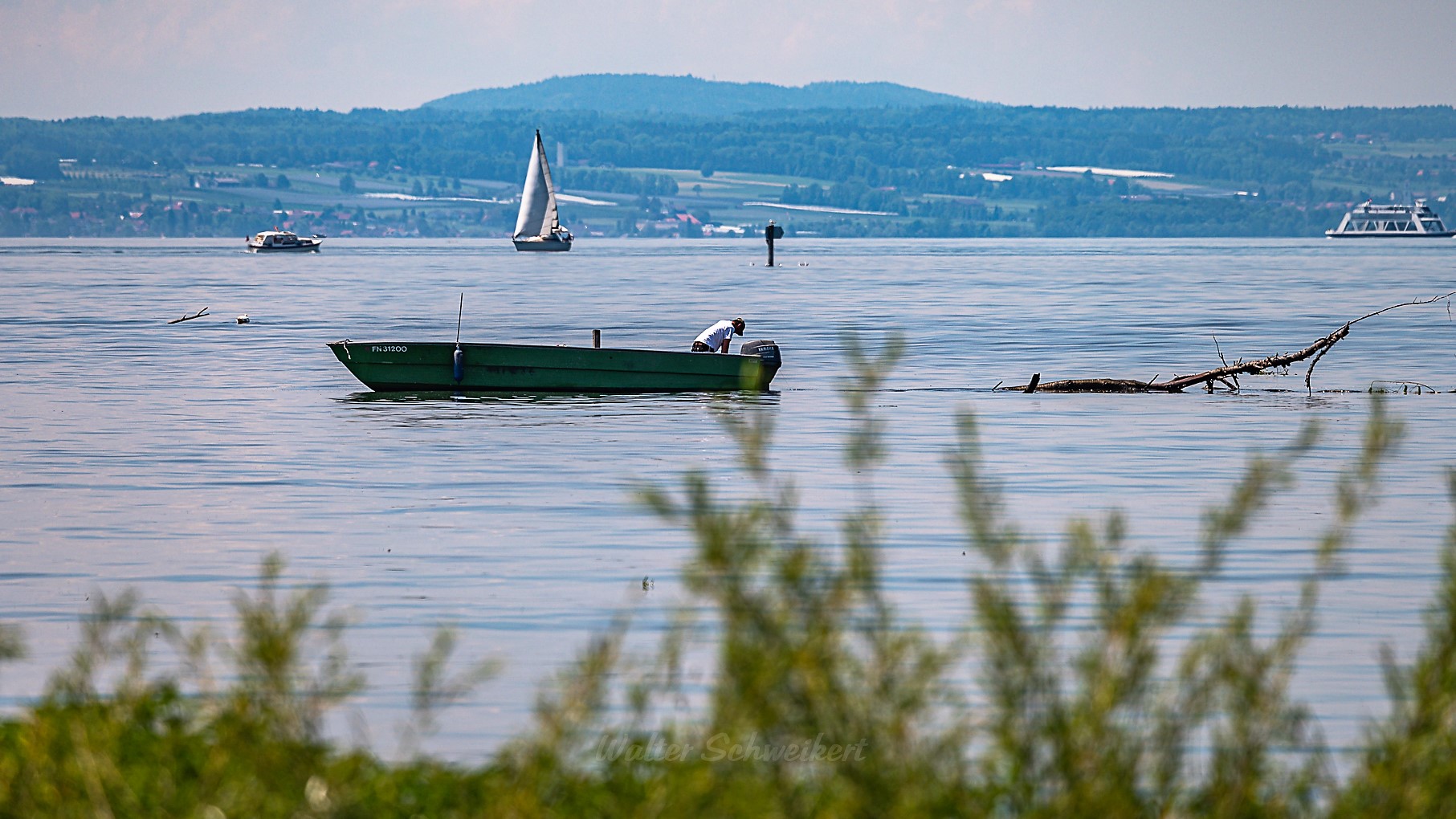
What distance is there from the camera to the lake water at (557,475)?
14336 millimetres

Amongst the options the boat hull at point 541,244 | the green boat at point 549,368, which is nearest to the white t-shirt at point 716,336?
the green boat at point 549,368

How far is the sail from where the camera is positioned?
173125 mm

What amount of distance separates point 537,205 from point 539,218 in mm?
3034

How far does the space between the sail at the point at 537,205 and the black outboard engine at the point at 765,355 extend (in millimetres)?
134599

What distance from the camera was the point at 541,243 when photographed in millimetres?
186625

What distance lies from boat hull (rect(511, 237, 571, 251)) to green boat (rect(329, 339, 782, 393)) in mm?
151107

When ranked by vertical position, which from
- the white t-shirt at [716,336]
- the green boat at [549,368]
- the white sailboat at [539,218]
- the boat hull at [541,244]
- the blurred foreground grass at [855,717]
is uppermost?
the blurred foreground grass at [855,717]

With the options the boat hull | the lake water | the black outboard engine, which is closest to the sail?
the boat hull

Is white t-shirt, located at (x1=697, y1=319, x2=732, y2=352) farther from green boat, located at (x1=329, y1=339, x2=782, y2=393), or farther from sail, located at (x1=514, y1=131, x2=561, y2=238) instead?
sail, located at (x1=514, y1=131, x2=561, y2=238)

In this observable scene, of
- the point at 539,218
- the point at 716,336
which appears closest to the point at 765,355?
the point at 716,336

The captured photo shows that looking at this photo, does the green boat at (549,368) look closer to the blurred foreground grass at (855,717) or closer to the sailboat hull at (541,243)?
the blurred foreground grass at (855,717)

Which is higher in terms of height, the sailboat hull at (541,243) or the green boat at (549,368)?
the green boat at (549,368)

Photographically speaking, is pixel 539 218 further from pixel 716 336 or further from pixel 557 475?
pixel 557 475

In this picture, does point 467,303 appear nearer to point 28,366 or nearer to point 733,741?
point 28,366
